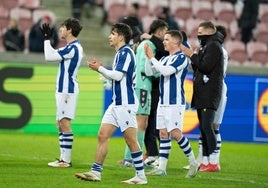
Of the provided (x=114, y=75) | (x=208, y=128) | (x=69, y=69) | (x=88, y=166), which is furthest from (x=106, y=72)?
(x=208, y=128)

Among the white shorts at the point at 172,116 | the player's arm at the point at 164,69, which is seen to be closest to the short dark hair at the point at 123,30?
the player's arm at the point at 164,69

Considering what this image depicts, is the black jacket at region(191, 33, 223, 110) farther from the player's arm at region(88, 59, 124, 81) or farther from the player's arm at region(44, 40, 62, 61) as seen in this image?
the player's arm at region(88, 59, 124, 81)

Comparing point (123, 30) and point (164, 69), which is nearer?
point (123, 30)

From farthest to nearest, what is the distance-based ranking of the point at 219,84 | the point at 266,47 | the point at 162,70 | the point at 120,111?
the point at 266,47
the point at 219,84
the point at 162,70
the point at 120,111

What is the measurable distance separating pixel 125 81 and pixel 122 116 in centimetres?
48

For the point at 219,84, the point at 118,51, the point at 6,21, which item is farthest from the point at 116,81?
the point at 6,21

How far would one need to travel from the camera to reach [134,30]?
49.8 ft

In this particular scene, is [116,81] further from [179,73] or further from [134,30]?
[134,30]

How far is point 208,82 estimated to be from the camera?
14.4 m

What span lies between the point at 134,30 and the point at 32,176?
3.71 m

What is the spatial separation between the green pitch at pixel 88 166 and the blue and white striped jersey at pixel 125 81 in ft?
3.70

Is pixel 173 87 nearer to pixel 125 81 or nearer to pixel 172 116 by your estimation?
pixel 172 116

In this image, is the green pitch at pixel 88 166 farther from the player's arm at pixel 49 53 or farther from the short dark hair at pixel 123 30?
the short dark hair at pixel 123 30

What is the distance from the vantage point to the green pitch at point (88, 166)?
12171 mm
